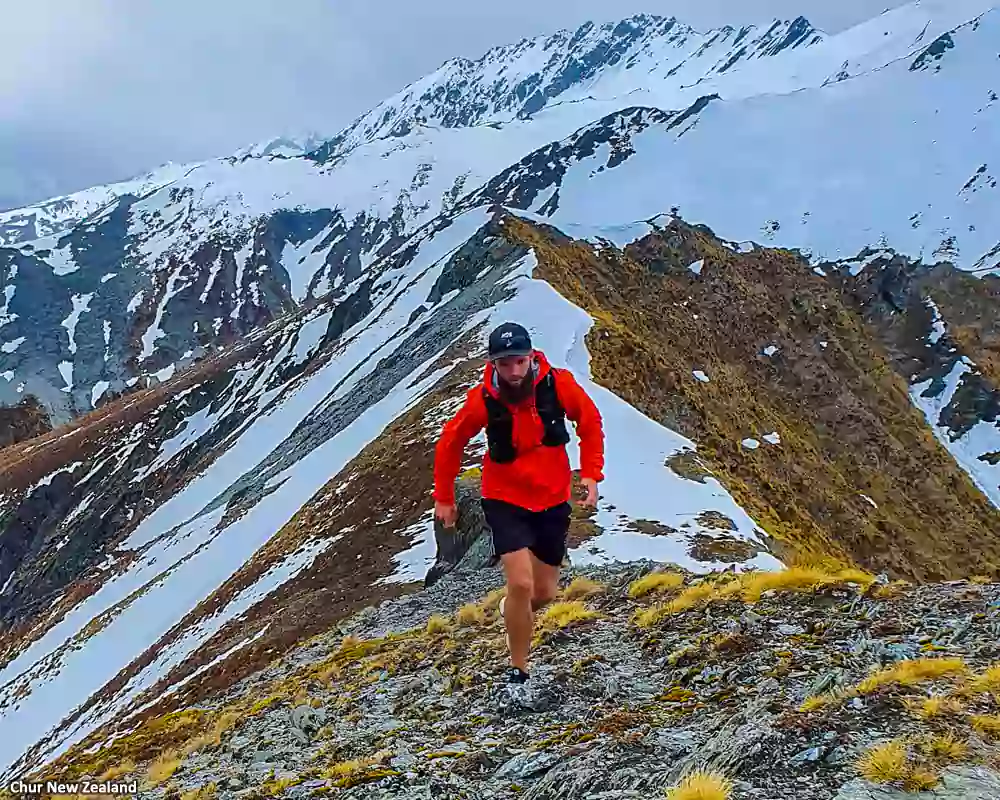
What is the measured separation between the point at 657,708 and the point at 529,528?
1.78 m

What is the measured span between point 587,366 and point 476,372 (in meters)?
4.35

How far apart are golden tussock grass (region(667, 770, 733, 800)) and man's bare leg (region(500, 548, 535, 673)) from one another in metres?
2.79

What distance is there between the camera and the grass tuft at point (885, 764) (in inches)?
166

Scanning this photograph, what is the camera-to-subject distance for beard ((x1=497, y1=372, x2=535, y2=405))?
7.29 m

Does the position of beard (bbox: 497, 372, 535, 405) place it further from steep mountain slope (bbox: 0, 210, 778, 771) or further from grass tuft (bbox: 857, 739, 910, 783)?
steep mountain slope (bbox: 0, 210, 778, 771)

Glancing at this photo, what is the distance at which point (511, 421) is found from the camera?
290 inches

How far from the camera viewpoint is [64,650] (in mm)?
41281

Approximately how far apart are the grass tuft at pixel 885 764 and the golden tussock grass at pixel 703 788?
2.24 feet

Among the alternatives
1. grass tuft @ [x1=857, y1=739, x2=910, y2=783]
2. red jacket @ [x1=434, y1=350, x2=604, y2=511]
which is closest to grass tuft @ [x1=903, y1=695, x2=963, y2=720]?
grass tuft @ [x1=857, y1=739, x2=910, y2=783]

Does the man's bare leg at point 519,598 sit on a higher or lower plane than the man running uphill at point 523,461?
lower

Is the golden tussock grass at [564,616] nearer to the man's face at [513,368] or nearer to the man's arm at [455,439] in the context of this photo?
the man's arm at [455,439]

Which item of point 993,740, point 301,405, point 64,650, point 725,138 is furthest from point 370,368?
point 725,138

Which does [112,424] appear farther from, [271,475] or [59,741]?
[59,741]

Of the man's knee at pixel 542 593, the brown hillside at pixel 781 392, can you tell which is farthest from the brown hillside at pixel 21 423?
the man's knee at pixel 542 593
